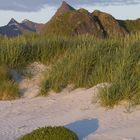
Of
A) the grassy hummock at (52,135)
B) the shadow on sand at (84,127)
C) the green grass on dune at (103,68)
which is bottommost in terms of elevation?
the shadow on sand at (84,127)

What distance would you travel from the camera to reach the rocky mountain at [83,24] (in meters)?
21.2

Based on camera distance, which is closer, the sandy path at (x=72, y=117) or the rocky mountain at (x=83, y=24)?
the sandy path at (x=72, y=117)

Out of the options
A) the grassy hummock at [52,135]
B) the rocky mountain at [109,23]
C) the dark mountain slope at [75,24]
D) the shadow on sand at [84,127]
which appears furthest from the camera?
the rocky mountain at [109,23]

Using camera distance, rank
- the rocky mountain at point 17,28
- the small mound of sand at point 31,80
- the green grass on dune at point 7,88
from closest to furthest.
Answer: the green grass on dune at point 7,88 → the small mound of sand at point 31,80 → the rocky mountain at point 17,28

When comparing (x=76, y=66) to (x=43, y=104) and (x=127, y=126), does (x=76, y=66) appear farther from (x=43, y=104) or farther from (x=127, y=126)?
(x=127, y=126)

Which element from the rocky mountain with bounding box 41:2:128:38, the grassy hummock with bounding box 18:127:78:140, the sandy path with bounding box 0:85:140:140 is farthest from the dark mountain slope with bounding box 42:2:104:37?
the grassy hummock with bounding box 18:127:78:140

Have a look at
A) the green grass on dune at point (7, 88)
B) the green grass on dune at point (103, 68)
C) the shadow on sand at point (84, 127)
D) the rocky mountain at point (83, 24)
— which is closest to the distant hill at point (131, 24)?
the rocky mountain at point (83, 24)

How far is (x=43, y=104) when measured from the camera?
1034 centimetres

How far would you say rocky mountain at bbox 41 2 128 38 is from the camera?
21.2 metres

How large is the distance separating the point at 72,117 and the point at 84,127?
741 millimetres

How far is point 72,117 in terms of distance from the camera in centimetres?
931

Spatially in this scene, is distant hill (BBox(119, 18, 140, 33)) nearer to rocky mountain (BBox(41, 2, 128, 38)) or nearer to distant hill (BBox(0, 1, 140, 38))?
distant hill (BBox(0, 1, 140, 38))

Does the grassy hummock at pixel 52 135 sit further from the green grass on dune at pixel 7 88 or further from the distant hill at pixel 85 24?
the distant hill at pixel 85 24

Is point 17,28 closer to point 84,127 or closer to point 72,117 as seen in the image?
point 72,117
